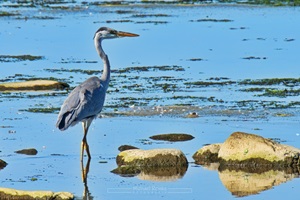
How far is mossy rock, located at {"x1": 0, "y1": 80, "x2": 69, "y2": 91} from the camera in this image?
2108 cm

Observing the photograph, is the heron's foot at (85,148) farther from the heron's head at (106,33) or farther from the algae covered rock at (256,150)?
the algae covered rock at (256,150)

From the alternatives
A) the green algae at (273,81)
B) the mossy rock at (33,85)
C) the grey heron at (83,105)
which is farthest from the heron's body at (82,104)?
the green algae at (273,81)

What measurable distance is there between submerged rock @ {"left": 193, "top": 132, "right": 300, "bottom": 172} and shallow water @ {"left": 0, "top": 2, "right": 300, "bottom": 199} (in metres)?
0.39

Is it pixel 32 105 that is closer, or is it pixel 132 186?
pixel 132 186

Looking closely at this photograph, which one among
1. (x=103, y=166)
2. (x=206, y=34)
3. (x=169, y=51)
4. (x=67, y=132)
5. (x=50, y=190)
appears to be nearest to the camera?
(x=50, y=190)

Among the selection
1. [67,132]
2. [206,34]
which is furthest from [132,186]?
[206,34]

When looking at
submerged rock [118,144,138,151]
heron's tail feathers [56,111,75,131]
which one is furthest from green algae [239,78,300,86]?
heron's tail feathers [56,111,75,131]

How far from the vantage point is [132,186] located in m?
12.9

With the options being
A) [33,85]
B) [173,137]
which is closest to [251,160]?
[173,137]

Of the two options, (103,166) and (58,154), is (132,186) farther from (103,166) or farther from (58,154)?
(58,154)

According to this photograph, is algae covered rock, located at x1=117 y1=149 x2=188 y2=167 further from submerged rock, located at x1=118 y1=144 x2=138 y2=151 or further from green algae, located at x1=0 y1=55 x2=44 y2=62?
green algae, located at x1=0 y1=55 x2=44 y2=62

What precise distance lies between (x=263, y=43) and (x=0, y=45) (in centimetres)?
771

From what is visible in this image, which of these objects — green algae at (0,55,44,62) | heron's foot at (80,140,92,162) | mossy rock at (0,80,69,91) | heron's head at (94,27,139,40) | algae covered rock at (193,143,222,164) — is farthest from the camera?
green algae at (0,55,44,62)

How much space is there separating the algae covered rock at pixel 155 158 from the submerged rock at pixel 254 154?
58 cm
